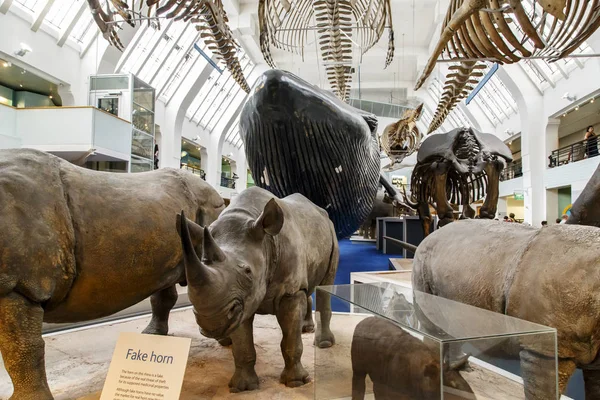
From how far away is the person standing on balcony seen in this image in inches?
522

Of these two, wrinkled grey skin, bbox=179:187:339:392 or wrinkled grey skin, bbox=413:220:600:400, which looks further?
wrinkled grey skin, bbox=179:187:339:392

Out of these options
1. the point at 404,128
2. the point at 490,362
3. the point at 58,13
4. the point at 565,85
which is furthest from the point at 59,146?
the point at 565,85

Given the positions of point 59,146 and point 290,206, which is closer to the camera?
point 290,206

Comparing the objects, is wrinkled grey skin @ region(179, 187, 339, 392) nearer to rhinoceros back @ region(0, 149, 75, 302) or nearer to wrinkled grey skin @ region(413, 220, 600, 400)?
rhinoceros back @ region(0, 149, 75, 302)

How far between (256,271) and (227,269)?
9.0 inches

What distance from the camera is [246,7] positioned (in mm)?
15250

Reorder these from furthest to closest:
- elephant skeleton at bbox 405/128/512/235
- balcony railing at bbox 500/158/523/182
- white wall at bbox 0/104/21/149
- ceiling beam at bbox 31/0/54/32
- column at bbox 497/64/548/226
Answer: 1. balcony railing at bbox 500/158/523/182
2. column at bbox 497/64/548/226
3. ceiling beam at bbox 31/0/54/32
4. white wall at bbox 0/104/21/149
5. elephant skeleton at bbox 405/128/512/235

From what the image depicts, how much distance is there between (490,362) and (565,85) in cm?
1723

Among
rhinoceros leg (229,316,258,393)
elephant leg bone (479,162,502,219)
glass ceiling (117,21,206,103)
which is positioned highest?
glass ceiling (117,21,206,103)

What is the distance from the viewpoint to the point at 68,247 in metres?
1.83

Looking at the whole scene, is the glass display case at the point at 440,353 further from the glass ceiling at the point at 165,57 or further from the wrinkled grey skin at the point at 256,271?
the glass ceiling at the point at 165,57

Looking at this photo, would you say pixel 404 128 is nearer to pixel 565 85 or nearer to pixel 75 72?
pixel 565 85

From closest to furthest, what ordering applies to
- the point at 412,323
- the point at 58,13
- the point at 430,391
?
the point at 430,391, the point at 412,323, the point at 58,13

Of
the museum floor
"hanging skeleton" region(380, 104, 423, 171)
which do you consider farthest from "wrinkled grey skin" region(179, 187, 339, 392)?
"hanging skeleton" region(380, 104, 423, 171)
